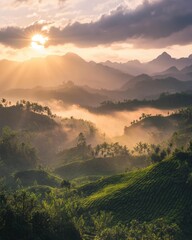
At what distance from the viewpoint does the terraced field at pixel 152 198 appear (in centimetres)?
16212

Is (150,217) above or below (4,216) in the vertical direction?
below

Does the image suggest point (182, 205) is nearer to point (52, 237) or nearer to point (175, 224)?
point (175, 224)

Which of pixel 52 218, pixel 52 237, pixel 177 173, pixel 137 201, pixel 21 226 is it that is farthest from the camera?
pixel 177 173

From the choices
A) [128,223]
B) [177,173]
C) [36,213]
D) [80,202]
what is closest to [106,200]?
[80,202]

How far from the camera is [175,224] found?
14362 centimetres

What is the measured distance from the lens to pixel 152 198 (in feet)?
577

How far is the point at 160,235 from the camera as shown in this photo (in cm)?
13650

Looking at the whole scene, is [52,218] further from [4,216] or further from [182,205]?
[182,205]

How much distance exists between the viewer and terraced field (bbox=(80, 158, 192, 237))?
532 feet

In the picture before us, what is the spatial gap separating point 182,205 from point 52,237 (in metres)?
81.0

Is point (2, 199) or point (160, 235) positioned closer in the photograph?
point (2, 199)

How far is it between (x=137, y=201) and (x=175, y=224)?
34.4 metres

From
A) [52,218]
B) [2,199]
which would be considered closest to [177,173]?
[52,218]

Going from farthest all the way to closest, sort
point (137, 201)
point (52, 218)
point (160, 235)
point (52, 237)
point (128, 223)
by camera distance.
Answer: point (137, 201) → point (128, 223) → point (160, 235) → point (52, 218) → point (52, 237)
